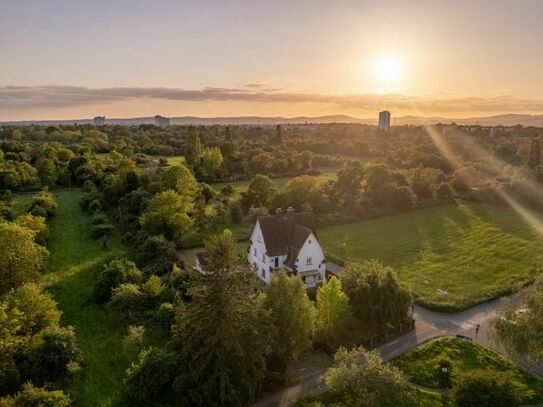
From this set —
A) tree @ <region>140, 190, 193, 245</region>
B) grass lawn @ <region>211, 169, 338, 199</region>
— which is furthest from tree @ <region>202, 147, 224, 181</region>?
tree @ <region>140, 190, 193, 245</region>

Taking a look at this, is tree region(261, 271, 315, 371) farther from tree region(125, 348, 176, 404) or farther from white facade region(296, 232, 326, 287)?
white facade region(296, 232, 326, 287)

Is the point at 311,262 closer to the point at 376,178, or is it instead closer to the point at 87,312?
the point at 87,312

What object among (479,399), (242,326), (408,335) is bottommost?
(408,335)

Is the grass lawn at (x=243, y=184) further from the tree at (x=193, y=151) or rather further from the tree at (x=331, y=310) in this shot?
the tree at (x=331, y=310)

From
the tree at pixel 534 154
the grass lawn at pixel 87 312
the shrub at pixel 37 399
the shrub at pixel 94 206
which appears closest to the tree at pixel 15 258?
the grass lawn at pixel 87 312

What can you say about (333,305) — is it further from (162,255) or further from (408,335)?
(162,255)

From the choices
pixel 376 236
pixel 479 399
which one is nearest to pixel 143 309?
pixel 479 399
